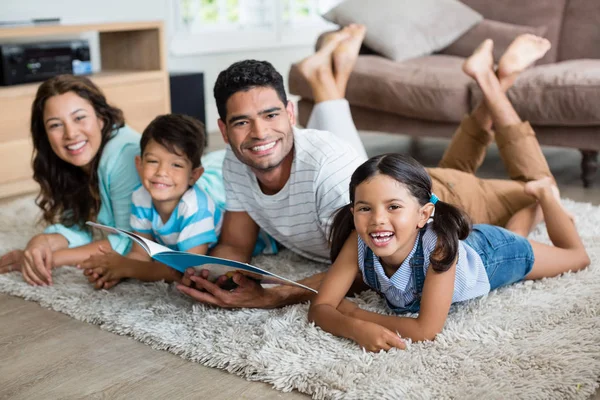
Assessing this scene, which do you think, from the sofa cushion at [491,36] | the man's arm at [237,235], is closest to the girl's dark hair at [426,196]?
the man's arm at [237,235]

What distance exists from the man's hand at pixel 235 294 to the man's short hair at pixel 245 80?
38 centimetres

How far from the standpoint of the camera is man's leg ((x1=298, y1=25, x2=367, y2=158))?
2.38 meters

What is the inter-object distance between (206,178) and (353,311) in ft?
2.69

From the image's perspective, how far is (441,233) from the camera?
151 centimetres

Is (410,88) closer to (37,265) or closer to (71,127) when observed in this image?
(71,127)

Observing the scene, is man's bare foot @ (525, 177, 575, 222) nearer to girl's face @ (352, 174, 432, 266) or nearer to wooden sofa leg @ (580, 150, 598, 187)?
girl's face @ (352, 174, 432, 266)

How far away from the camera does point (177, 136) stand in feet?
6.39

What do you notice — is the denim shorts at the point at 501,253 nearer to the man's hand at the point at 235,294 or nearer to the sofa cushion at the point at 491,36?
the man's hand at the point at 235,294

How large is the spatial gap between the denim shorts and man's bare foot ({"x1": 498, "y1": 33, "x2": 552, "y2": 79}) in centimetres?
84

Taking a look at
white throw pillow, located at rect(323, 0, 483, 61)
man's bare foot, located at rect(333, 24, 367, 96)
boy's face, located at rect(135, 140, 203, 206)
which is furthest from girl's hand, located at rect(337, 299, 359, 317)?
white throw pillow, located at rect(323, 0, 483, 61)

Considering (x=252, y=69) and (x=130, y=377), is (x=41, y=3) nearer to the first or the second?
(x=252, y=69)

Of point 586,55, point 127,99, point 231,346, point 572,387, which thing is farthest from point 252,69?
point 586,55

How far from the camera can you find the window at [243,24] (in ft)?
14.8

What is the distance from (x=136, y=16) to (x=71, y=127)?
7.33ft
